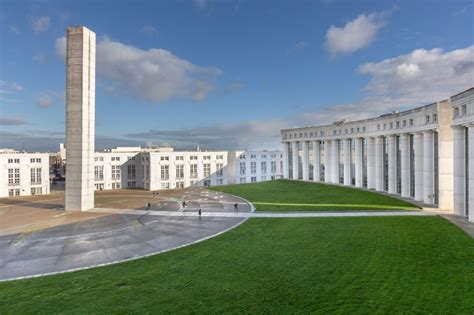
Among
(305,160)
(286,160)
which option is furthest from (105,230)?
(286,160)

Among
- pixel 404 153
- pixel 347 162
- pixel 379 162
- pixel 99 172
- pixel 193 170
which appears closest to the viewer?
pixel 404 153

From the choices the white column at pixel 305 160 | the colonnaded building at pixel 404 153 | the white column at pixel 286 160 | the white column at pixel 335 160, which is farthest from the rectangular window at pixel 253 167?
the white column at pixel 335 160

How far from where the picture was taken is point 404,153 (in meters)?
50.6

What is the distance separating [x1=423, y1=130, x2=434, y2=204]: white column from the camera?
43719 mm

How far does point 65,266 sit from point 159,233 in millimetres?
10402

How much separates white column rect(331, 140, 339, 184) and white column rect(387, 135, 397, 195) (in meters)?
18.2

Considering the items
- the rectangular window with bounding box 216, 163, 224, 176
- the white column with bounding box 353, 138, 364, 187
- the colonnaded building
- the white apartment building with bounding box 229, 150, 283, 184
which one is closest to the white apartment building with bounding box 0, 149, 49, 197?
the rectangular window with bounding box 216, 163, 224, 176

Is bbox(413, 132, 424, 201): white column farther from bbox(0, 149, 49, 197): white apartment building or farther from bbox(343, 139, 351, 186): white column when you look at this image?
bbox(0, 149, 49, 197): white apartment building

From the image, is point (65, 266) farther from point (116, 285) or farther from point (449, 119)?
point (449, 119)

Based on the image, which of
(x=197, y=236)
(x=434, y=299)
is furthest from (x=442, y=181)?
(x=197, y=236)

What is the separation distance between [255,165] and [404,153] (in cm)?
5743

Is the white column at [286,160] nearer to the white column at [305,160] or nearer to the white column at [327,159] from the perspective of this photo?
the white column at [305,160]

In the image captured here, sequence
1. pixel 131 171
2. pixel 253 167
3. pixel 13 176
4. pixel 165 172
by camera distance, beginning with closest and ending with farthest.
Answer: pixel 13 176 → pixel 165 172 → pixel 131 171 → pixel 253 167

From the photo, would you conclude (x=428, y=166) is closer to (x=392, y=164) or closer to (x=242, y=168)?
(x=392, y=164)
